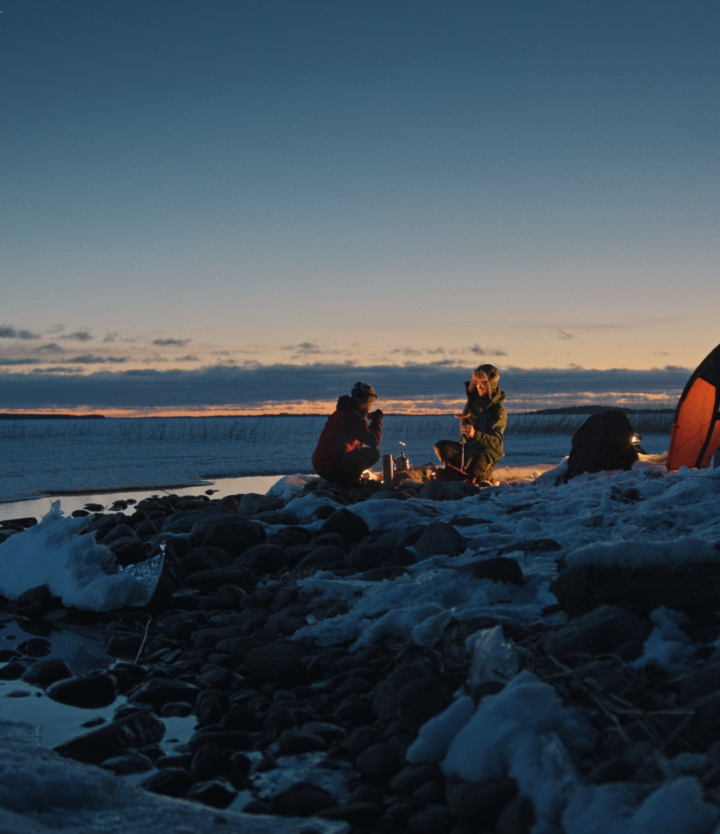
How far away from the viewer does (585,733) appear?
2.30 meters

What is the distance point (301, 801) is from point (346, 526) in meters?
4.10

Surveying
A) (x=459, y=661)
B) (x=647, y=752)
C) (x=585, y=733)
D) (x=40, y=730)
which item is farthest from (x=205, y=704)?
(x=647, y=752)

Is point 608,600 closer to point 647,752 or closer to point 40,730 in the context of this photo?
point 647,752

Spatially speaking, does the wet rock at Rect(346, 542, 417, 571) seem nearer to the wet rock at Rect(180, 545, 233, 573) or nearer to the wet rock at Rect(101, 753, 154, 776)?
the wet rock at Rect(180, 545, 233, 573)

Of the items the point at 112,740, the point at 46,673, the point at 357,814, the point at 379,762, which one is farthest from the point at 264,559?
the point at 357,814

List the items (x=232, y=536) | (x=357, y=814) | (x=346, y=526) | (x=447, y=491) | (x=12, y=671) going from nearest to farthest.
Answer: (x=357, y=814)
(x=12, y=671)
(x=232, y=536)
(x=346, y=526)
(x=447, y=491)

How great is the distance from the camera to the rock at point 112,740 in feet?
8.98

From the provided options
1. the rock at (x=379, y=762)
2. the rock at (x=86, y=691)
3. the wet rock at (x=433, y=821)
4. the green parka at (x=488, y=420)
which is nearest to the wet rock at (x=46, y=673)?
the rock at (x=86, y=691)

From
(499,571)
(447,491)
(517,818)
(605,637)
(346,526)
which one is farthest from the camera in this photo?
(447,491)

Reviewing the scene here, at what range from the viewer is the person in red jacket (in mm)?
10258

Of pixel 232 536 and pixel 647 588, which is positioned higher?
pixel 647 588

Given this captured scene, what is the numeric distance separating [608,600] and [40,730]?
2.69m

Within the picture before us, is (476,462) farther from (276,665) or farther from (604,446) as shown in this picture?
(276,665)

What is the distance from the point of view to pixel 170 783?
2.49 meters
